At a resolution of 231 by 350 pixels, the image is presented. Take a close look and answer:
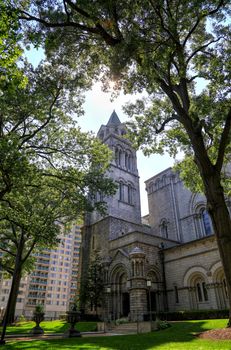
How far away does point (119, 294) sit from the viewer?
80.9 ft

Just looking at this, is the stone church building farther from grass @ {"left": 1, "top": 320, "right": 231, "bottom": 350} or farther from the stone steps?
grass @ {"left": 1, "top": 320, "right": 231, "bottom": 350}

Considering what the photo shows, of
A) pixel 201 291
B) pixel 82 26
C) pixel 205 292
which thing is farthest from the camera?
pixel 201 291

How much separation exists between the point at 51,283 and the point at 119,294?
60.6 metres

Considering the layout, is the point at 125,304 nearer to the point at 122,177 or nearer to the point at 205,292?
the point at 205,292

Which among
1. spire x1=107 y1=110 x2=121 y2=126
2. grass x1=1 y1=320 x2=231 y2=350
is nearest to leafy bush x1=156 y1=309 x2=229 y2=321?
grass x1=1 y1=320 x2=231 y2=350

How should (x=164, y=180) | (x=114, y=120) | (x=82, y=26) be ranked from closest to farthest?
(x=82, y=26), (x=164, y=180), (x=114, y=120)

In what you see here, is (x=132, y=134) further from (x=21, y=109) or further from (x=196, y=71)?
(x=21, y=109)

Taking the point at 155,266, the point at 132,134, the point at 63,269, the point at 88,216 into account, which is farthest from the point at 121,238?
the point at 63,269

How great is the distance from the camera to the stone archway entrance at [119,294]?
2421 centimetres

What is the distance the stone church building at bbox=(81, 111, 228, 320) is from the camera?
68.7 ft

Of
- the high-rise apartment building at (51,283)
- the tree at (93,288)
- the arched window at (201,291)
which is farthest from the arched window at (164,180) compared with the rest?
the high-rise apartment building at (51,283)

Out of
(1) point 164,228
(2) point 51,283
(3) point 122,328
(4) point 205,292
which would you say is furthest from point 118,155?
(2) point 51,283

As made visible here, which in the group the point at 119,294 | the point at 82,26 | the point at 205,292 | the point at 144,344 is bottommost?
the point at 144,344

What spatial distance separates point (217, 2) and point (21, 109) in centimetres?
1078
